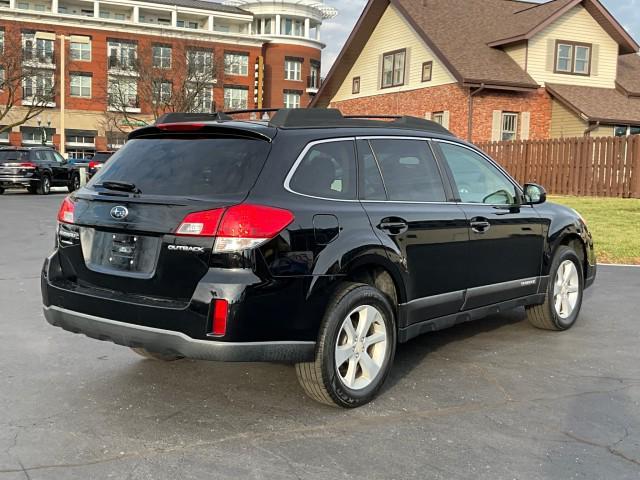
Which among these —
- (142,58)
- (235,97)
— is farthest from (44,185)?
(235,97)

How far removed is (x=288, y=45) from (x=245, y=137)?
66771 millimetres

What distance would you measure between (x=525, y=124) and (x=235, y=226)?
95.1 feet

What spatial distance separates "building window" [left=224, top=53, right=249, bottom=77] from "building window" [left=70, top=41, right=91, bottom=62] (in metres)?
11.5

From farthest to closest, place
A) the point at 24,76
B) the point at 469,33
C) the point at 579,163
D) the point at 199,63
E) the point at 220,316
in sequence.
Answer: the point at 199,63
the point at 24,76
the point at 469,33
the point at 579,163
the point at 220,316

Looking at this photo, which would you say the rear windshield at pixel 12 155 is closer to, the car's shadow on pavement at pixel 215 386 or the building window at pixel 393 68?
the building window at pixel 393 68

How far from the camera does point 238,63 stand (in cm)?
6350

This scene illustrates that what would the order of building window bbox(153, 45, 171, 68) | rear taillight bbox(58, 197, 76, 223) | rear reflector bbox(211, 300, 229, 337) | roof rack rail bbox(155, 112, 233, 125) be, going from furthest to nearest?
building window bbox(153, 45, 171, 68) < roof rack rail bbox(155, 112, 233, 125) < rear taillight bbox(58, 197, 76, 223) < rear reflector bbox(211, 300, 229, 337)

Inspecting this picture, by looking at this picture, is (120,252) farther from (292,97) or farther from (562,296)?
(292,97)

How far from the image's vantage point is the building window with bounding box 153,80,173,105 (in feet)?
158

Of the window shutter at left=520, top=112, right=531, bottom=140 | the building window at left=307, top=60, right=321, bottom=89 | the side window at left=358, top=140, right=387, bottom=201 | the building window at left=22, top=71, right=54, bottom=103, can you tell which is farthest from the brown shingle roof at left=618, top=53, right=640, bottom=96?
the building window at left=307, top=60, right=321, bottom=89

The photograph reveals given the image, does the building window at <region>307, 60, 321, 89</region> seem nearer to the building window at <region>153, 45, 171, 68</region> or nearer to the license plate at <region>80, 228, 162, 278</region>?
the building window at <region>153, 45, 171, 68</region>

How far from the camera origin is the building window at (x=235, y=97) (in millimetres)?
64125

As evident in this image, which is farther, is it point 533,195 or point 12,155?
point 12,155

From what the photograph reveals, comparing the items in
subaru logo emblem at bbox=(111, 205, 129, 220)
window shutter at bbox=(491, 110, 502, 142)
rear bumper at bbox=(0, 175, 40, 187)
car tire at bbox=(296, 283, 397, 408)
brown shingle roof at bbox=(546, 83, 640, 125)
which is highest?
brown shingle roof at bbox=(546, 83, 640, 125)
